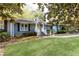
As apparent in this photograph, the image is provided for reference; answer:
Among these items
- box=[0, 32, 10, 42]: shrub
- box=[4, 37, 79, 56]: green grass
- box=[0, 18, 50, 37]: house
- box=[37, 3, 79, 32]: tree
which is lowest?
box=[4, 37, 79, 56]: green grass

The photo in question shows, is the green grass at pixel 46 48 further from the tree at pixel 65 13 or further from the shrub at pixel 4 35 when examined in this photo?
the tree at pixel 65 13

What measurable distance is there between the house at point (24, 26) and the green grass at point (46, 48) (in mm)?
180

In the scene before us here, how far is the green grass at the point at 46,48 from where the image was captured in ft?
8.58

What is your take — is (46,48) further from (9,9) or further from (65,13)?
(9,9)

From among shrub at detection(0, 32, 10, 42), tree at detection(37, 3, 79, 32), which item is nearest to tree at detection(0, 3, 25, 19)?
shrub at detection(0, 32, 10, 42)

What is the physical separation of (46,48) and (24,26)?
518 millimetres

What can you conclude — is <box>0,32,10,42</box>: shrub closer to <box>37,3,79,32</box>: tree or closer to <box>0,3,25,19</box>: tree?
<box>0,3,25,19</box>: tree

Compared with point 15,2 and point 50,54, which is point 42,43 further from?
point 15,2

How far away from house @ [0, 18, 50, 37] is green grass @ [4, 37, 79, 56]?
18 centimetres

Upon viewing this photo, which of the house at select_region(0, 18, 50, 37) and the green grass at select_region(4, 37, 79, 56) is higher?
the house at select_region(0, 18, 50, 37)

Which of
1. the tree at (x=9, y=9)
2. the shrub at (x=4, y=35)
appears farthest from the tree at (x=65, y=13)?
the shrub at (x=4, y=35)

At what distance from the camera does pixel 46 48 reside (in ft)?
8.65

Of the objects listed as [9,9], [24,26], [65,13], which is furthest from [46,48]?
[9,9]

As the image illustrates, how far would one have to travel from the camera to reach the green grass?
2615mm
